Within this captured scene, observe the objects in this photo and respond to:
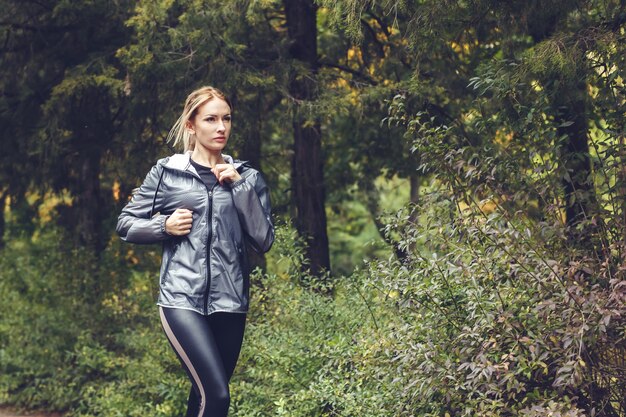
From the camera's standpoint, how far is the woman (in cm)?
525

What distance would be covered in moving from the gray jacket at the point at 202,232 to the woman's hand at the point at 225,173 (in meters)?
0.05

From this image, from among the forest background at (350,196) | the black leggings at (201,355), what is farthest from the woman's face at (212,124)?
the forest background at (350,196)

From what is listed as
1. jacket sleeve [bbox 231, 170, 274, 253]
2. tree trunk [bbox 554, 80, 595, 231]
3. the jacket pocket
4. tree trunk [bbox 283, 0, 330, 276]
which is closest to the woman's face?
jacket sleeve [bbox 231, 170, 274, 253]

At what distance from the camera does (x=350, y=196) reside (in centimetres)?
1533

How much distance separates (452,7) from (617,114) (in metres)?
1.53

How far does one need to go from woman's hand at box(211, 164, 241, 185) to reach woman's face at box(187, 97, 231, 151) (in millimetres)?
141

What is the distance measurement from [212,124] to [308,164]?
571 centimetres

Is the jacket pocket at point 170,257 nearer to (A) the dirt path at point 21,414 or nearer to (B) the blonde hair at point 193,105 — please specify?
(B) the blonde hair at point 193,105

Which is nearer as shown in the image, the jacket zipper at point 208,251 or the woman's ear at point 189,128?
the jacket zipper at point 208,251

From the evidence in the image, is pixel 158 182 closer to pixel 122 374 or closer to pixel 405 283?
pixel 405 283

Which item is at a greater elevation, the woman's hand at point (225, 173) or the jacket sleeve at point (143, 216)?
the woman's hand at point (225, 173)

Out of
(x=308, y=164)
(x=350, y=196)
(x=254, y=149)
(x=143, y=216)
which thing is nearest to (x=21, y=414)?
(x=254, y=149)

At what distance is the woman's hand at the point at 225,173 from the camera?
17.7 feet

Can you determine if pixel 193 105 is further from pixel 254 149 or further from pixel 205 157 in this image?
pixel 254 149
